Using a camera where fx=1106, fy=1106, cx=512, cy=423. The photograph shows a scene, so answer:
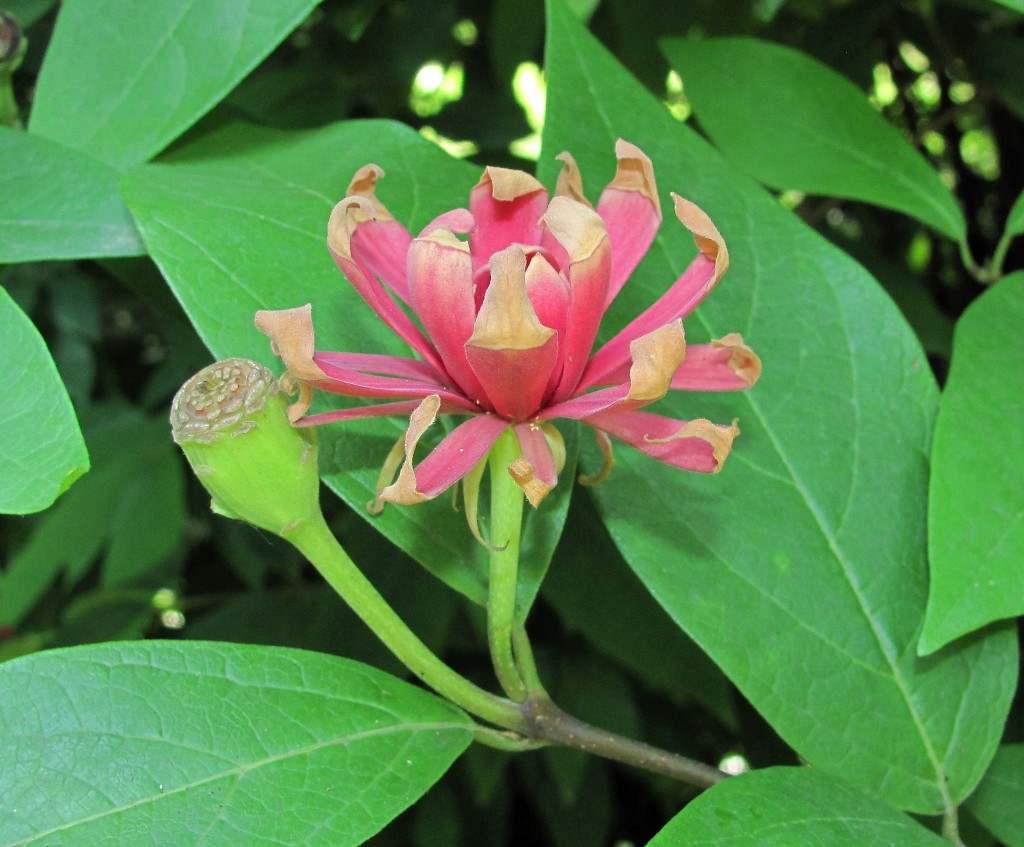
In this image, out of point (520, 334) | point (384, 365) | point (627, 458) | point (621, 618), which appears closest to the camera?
point (520, 334)

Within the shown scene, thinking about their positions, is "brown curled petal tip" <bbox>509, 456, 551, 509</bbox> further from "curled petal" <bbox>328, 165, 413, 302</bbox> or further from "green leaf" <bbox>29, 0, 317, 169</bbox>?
"green leaf" <bbox>29, 0, 317, 169</bbox>

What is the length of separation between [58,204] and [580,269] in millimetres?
487

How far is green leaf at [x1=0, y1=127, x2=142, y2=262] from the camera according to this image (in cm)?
87

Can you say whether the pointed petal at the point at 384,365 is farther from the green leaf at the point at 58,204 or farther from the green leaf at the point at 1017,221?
the green leaf at the point at 1017,221

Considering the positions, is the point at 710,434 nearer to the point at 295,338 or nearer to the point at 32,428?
the point at 295,338

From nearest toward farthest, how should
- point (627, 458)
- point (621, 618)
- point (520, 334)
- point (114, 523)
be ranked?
1. point (520, 334)
2. point (627, 458)
3. point (621, 618)
4. point (114, 523)

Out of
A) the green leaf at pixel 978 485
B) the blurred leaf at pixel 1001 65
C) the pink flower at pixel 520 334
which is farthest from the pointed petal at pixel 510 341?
the blurred leaf at pixel 1001 65

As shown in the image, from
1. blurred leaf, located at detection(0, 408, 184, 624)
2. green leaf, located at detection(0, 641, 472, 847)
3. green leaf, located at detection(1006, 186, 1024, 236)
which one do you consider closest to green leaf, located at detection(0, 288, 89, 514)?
green leaf, located at detection(0, 641, 472, 847)

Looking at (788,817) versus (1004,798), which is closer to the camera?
(788,817)

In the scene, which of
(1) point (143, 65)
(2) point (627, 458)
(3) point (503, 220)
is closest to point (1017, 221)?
(2) point (627, 458)

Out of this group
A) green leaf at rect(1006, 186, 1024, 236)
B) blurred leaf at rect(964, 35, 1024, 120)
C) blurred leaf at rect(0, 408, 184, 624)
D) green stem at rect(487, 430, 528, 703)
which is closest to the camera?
green stem at rect(487, 430, 528, 703)

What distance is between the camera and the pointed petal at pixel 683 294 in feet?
2.19

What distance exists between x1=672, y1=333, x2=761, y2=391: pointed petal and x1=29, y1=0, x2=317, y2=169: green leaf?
43 cm

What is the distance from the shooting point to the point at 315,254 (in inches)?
34.5
